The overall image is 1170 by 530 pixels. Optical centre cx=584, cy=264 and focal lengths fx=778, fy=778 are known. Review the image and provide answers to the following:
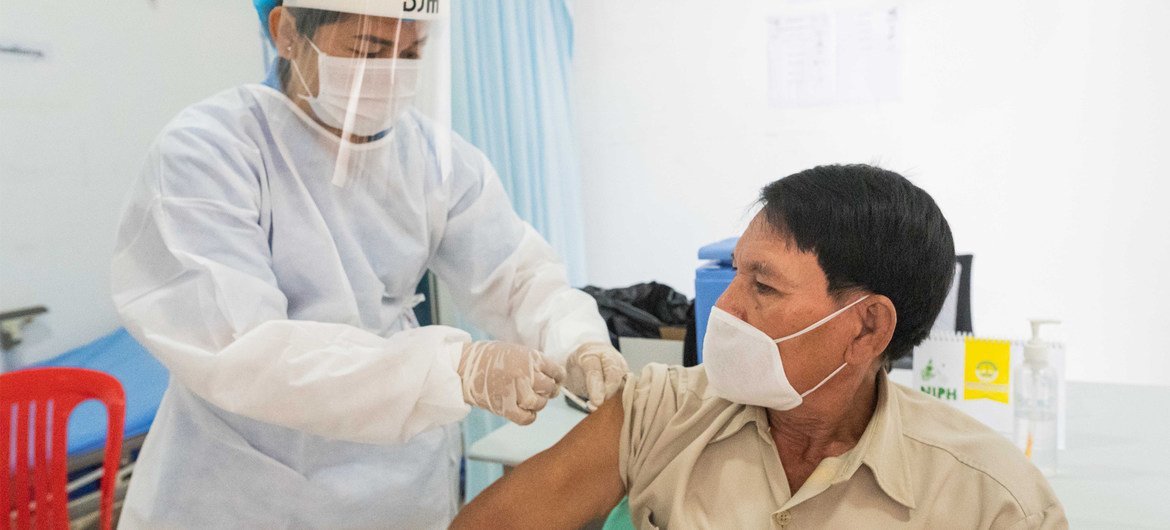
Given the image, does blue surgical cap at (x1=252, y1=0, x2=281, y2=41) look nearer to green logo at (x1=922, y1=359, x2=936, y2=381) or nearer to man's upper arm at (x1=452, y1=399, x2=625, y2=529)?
man's upper arm at (x1=452, y1=399, x2=625, y2=529)

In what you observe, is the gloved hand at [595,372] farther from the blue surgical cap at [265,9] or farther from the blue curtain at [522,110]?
the blue curtain at [522,110]

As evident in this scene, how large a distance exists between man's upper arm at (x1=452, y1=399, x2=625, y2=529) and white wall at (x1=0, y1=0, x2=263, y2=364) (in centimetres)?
107

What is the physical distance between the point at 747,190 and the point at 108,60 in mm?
2240

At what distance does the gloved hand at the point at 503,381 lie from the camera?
1068 millimetres

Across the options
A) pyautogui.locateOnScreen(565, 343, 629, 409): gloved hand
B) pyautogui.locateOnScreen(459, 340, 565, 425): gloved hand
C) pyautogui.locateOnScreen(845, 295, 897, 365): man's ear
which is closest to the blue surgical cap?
pyautogui.locateOnScreen(459, 340, 565, 425): gloved hand

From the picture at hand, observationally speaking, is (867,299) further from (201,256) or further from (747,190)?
(747,190)

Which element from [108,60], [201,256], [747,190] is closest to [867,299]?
[201,256]

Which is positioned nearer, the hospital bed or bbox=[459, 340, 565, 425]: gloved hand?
bbox=[459, 340, 565, 425]: gloved hand

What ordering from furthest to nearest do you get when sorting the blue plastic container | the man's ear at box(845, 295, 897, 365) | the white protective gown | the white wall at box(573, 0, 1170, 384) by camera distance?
1. the white wall at box(573, 0, 1170, 384)
2. the blue plastic container
3. the man's ear at box(845, 295, 897, 365)
4. the white protective gown

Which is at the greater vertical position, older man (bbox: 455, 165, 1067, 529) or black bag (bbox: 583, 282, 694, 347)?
older man (bbox: 455, 165, 1067, 529)

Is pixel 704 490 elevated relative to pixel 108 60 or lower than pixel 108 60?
lower

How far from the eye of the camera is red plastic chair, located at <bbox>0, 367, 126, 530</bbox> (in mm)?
1277

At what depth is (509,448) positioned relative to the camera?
157 centimetres

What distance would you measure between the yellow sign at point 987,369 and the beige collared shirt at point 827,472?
12.7 inches
